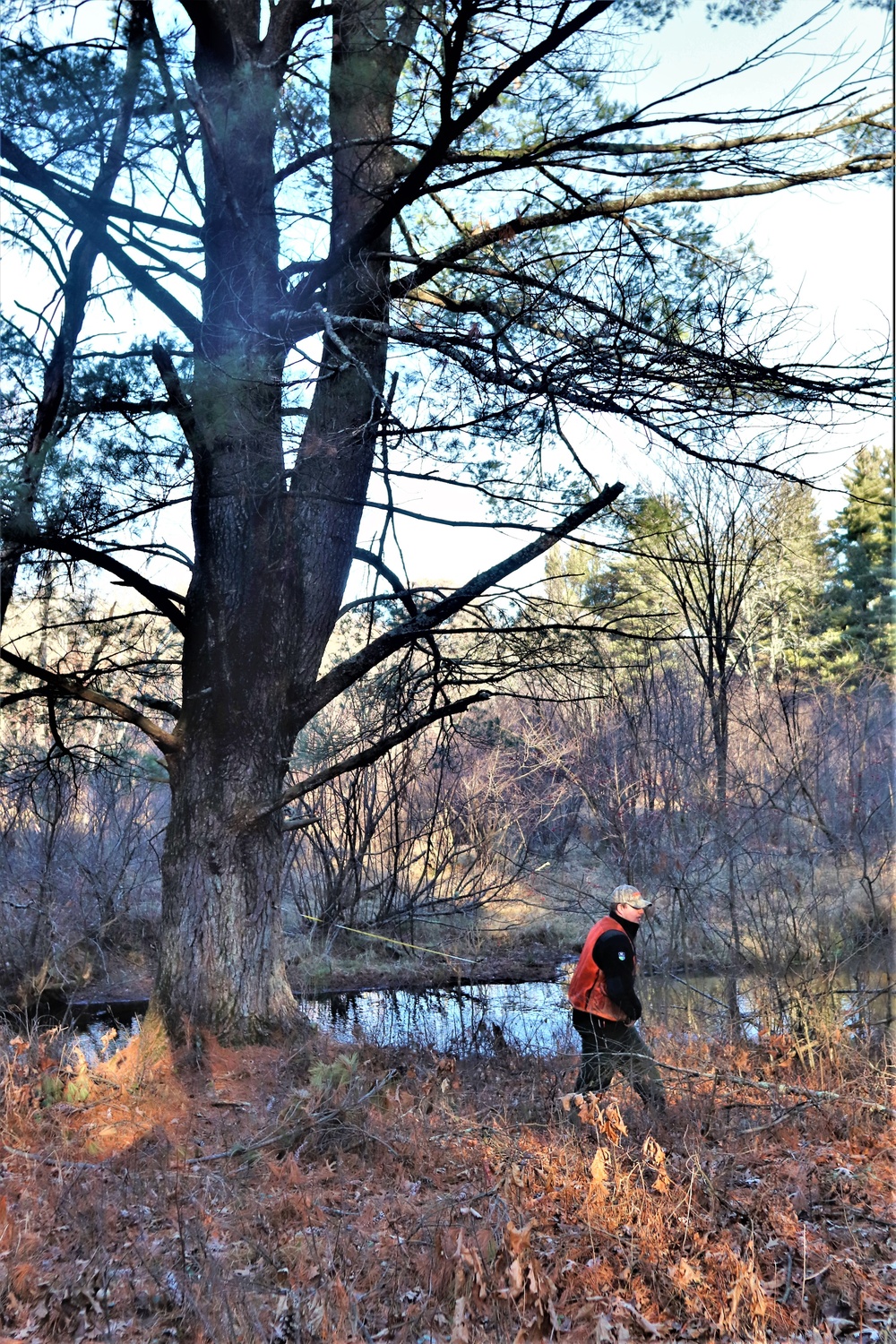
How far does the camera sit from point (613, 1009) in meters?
6.34

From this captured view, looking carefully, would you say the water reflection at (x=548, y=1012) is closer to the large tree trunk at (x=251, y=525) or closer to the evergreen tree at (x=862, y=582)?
the large tree trunk at (x=251, y=525)

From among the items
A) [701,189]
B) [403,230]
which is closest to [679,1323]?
[701,189]

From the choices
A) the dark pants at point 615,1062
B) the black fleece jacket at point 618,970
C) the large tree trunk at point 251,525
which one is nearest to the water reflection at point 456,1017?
the large tree trunk at point 251,525

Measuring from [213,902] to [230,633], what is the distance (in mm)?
2008

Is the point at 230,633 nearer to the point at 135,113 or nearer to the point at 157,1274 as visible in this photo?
the point at 135,113

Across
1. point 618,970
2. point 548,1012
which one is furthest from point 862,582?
point 618,970

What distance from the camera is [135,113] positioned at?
780cm

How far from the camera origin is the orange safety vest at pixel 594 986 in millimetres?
6344

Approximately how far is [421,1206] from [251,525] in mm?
4971

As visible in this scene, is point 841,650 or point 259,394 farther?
point 841,650

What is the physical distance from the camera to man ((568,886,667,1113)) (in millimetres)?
6273

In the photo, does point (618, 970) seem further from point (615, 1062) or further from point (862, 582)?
point (862, 582)

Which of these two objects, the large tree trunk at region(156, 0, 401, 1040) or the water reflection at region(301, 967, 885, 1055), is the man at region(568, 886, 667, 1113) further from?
the large tree trunk at region(156, 0, 401, 1040)

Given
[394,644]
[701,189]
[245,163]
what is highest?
[245,163]
